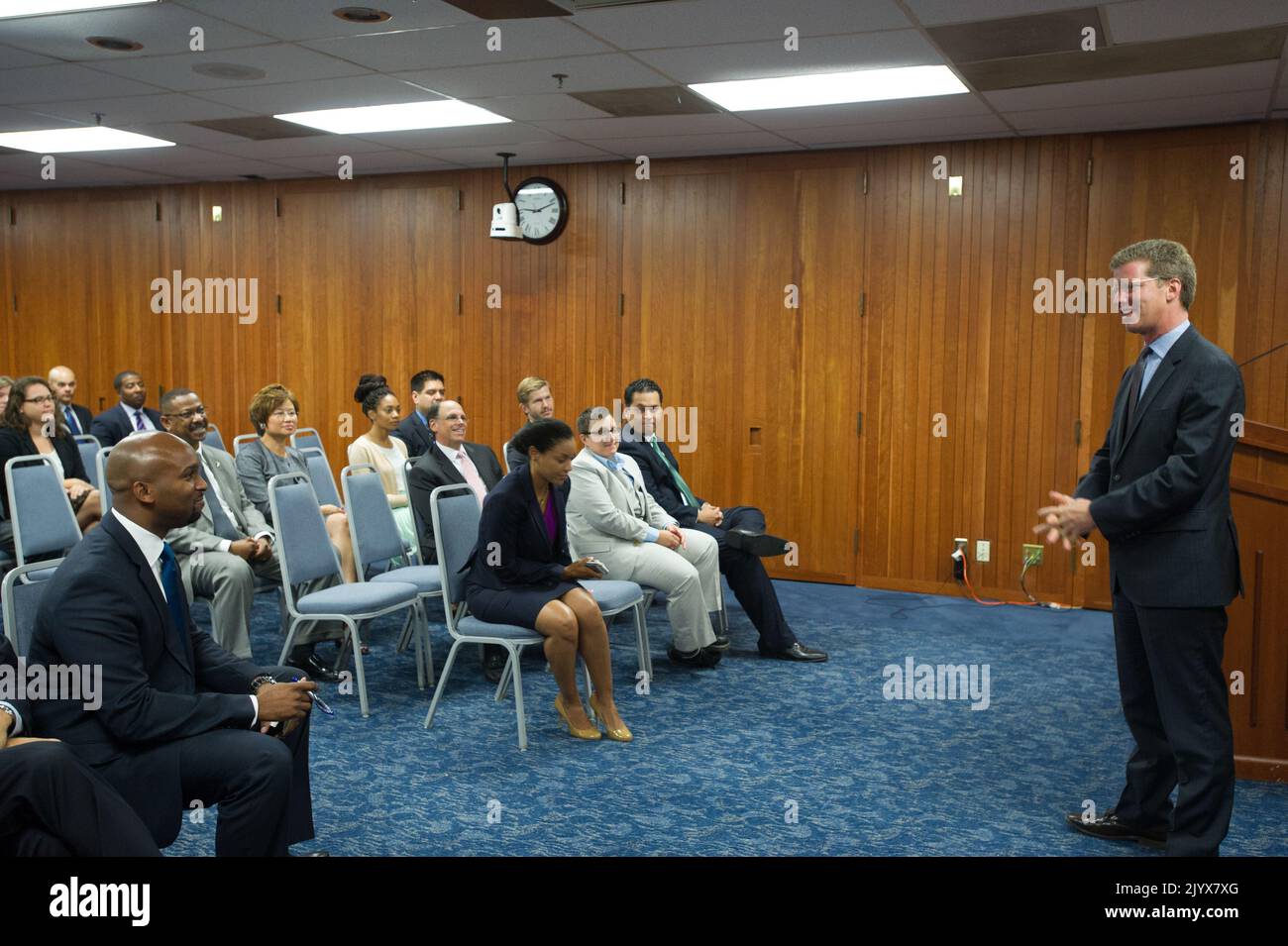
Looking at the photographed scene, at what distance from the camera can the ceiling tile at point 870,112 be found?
5.78 meters

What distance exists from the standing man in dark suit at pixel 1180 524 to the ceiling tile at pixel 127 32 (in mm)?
3624

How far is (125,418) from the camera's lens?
7531 mm

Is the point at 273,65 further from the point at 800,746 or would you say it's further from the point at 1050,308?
the point at 1050,308

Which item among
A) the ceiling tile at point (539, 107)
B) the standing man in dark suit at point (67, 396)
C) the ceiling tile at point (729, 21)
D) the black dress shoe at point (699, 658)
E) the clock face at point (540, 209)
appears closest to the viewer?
the ceiling tile at point (729, 21)

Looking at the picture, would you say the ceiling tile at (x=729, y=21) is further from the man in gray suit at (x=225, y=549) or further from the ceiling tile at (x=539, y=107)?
the man in gray suit at (x=225, y=549)

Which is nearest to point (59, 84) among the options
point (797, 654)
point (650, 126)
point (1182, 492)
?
point (650, 126)

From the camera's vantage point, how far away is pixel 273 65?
5250 millimetres

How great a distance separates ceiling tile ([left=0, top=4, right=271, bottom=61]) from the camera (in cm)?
445

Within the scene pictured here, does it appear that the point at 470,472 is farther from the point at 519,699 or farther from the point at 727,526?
the point at 519,699

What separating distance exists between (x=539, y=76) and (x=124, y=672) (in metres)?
3.83

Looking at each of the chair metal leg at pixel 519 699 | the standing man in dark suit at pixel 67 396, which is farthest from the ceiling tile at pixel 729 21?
the standing man in dark suit at pixel 67 396

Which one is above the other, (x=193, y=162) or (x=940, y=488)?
(x=193, y=162)
